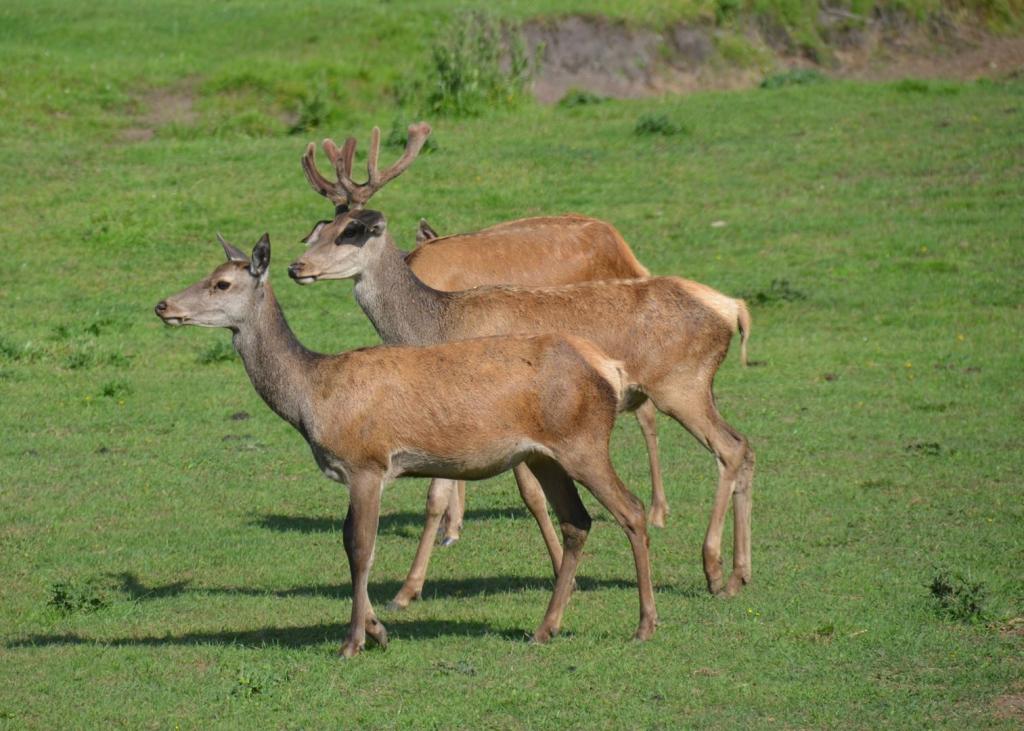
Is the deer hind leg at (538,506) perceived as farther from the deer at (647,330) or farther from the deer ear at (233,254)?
the deer ear at (233,254)

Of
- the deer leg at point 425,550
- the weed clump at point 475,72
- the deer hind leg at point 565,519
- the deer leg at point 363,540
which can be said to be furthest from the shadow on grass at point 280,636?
the weed clump at point 475,72

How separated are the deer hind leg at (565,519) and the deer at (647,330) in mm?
779

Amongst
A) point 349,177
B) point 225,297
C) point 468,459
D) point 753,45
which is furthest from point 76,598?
point 753,45

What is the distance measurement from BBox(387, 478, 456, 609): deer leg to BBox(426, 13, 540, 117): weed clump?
1555 centimetres

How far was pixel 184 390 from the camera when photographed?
15195mm

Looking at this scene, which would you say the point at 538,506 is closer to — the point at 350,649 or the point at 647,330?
the point at 647,330

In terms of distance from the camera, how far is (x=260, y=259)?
29.2 feet

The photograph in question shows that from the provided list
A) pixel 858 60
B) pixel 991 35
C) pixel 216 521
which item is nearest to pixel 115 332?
pixel 216 521

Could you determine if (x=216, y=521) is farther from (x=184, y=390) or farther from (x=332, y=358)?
(x=184, y=390)

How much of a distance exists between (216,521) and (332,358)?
2912mm

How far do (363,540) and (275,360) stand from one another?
45.3 inches

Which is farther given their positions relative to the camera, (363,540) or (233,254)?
(233,254)

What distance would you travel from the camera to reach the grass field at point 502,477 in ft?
26.2

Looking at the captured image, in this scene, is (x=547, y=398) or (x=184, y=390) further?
(x=184, y=390)
